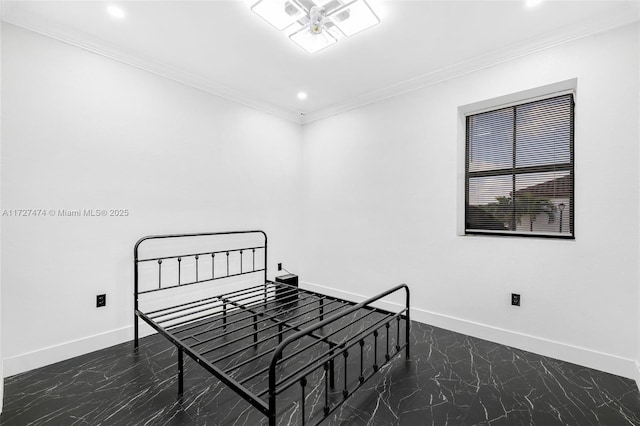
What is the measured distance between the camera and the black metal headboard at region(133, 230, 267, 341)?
8.75ft

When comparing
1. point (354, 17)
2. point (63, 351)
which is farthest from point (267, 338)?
point (354, 17)

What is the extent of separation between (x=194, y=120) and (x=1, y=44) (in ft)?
4.51

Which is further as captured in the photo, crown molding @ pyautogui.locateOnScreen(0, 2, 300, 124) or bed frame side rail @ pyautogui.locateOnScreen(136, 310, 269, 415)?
crown molding @ pyautogui.locateOnScreen(0, 2, 300, 124)

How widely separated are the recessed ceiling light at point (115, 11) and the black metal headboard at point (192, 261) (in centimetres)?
172

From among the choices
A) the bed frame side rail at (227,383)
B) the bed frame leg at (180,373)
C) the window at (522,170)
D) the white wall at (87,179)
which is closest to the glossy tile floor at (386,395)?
the bed frame leg at (180,373)

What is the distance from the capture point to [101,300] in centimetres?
245

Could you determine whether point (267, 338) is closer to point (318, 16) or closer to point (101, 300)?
point (101, 300)

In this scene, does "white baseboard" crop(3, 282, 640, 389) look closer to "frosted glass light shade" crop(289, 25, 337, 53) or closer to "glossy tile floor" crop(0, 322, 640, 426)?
"glossy tile floor" crop(0, 322, 640, 426)

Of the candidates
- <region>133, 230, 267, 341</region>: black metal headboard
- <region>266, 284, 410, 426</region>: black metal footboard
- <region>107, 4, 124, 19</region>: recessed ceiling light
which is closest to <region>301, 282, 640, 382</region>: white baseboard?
<region>266, 284, 410, 426</region>: black metal footboard

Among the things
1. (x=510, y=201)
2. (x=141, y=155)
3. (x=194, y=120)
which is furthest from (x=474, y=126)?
(x=141, y=155)

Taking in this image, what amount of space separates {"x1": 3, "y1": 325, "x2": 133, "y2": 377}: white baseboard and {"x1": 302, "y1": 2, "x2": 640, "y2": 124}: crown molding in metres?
3.38

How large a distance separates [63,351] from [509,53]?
A: 14.3 ft

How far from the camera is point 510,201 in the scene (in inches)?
107

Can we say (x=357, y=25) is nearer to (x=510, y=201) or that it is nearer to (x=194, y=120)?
(x=194, y=120)
